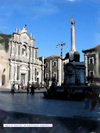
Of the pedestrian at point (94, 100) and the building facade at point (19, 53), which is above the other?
the building facade at point (19, 53)

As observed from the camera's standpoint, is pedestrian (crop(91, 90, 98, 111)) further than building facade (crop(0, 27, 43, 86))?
No

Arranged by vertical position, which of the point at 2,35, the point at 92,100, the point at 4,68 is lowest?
the point at 92,100

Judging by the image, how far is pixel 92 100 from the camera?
90.7 inches

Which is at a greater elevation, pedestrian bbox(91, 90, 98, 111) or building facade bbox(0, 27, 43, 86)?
building facade bbox(0, 27, 43, 86)

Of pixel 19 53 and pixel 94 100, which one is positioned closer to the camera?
pixel 94 100

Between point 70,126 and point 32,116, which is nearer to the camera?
point 70,126

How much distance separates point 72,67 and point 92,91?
734 cm

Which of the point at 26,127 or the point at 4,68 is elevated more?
the point at 4,68

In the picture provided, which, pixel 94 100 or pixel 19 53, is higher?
pixel 19 53

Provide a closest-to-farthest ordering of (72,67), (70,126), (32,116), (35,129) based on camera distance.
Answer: (35,129) < (70,126) < (32,116) < (72,67)

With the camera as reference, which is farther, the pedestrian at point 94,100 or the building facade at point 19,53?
the building facade at point 19,53

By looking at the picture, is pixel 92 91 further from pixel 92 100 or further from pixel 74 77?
pixel 74 77

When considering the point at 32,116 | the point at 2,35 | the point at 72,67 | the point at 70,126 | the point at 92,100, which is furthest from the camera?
the point at 72,67

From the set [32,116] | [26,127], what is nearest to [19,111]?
[32,116]
